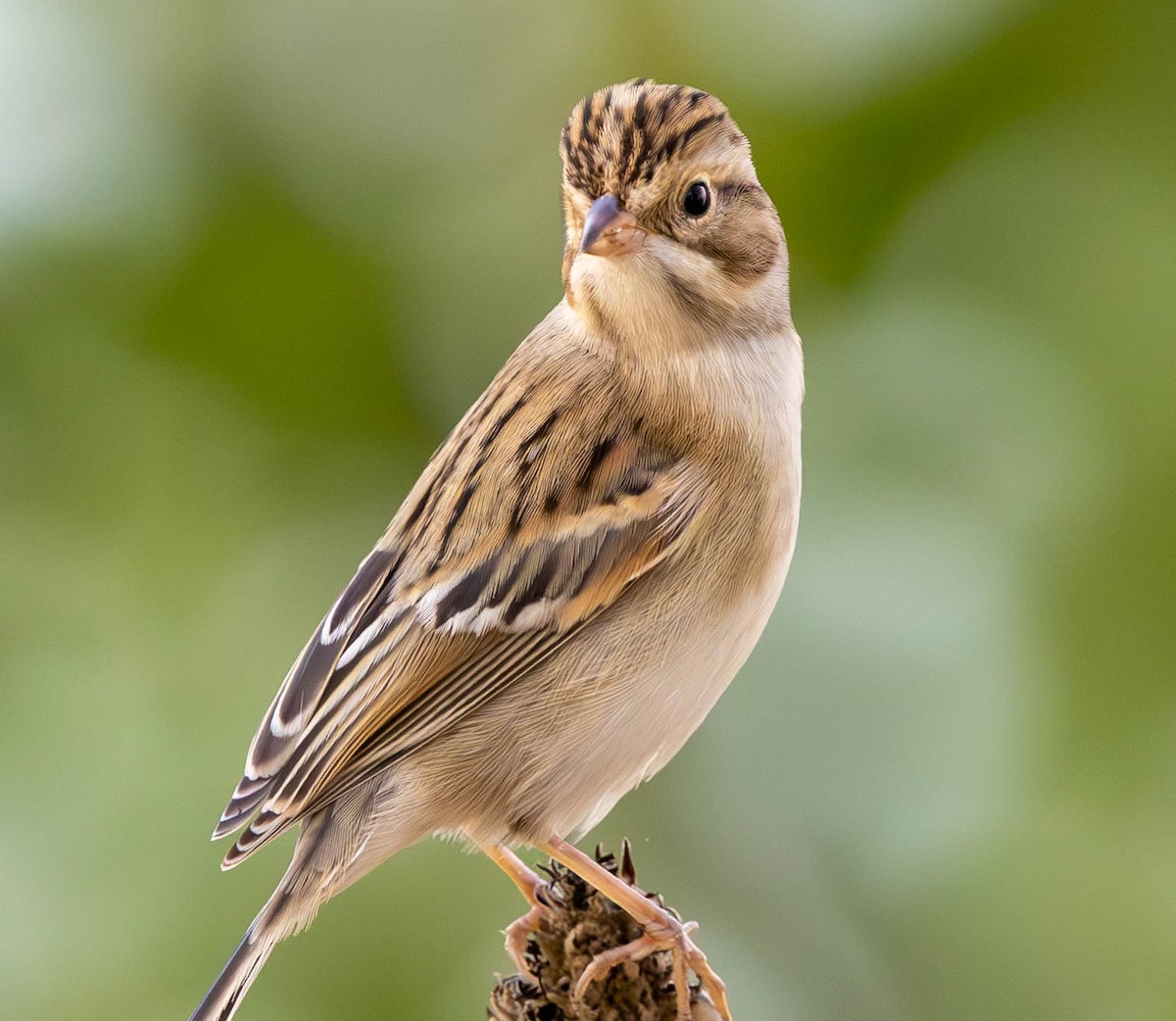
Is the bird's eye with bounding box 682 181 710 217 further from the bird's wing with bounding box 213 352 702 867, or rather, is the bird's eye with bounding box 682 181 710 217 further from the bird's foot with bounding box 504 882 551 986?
the bird's foot with bounding box 504 882 551 986

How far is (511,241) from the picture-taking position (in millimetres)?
3025

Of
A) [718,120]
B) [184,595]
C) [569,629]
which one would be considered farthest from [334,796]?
[718,120]

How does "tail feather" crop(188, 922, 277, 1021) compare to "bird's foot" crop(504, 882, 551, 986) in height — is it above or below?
above

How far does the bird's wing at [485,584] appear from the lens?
224 centimetres


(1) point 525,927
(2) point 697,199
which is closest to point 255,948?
(1) point 525,927

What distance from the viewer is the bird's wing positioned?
2.24 metres

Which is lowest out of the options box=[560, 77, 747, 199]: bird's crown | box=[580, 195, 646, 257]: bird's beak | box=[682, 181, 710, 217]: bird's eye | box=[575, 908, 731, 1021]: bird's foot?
box=[575, 908, 731, 1021]: bird's foot

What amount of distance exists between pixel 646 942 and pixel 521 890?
606 millimetres

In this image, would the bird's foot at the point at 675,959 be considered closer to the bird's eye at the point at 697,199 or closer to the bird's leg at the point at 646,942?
the bird's leg at the point at 646,942

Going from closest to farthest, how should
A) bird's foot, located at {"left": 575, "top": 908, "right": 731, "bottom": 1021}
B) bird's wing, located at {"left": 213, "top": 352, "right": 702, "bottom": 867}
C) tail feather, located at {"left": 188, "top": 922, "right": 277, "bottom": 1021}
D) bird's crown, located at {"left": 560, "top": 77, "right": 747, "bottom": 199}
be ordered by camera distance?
bird's foot, located at {"left": 575, "top": 908, "right": 731, "bottom": 1021} < tail feather, located at {"left": 188, "top": 922, "right": 277, "bottom": 1021} < bird's crown, located at {"left": 560, "top": 77, "right": 747, "bottom": 199} < bird's wing, located at {"left": 213, "top": 352, "right": 702, "bottom": 867}

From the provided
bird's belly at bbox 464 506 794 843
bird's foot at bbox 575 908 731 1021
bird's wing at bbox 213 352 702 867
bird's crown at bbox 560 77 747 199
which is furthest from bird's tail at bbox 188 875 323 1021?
bird's crown at bbox 560 77 747 199

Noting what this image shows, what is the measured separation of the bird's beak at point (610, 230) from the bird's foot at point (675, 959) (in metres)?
0.88

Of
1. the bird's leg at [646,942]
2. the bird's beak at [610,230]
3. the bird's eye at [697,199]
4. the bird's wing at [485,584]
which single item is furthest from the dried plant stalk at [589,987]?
the bird's eye at [697,199]

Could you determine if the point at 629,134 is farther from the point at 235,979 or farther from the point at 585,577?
the point at 235,979
